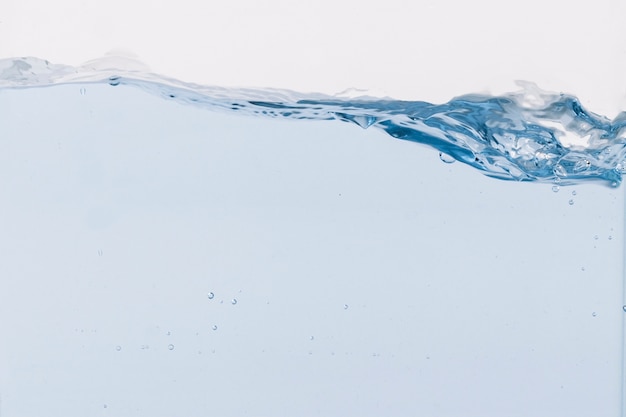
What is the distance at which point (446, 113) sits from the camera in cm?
139

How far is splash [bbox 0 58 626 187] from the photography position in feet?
4.49

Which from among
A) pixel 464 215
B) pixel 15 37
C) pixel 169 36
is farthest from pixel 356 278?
pixel 15 37

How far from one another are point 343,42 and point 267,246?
1.18 feet

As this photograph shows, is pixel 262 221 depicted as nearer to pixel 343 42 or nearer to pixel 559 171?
pixel 343 42

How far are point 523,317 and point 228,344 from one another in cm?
52

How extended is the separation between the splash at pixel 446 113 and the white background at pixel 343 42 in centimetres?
2

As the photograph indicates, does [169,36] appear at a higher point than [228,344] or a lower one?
higher

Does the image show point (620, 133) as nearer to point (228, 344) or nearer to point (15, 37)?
point (228, 344)

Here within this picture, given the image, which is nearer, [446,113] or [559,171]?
[446,113]

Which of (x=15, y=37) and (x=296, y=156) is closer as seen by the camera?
(x=15, y=37)

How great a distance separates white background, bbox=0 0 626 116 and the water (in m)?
0.03

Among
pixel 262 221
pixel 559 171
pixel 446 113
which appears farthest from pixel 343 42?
pixel 559 171

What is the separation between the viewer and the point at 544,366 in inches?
59.0

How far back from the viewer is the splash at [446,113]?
1.37m
